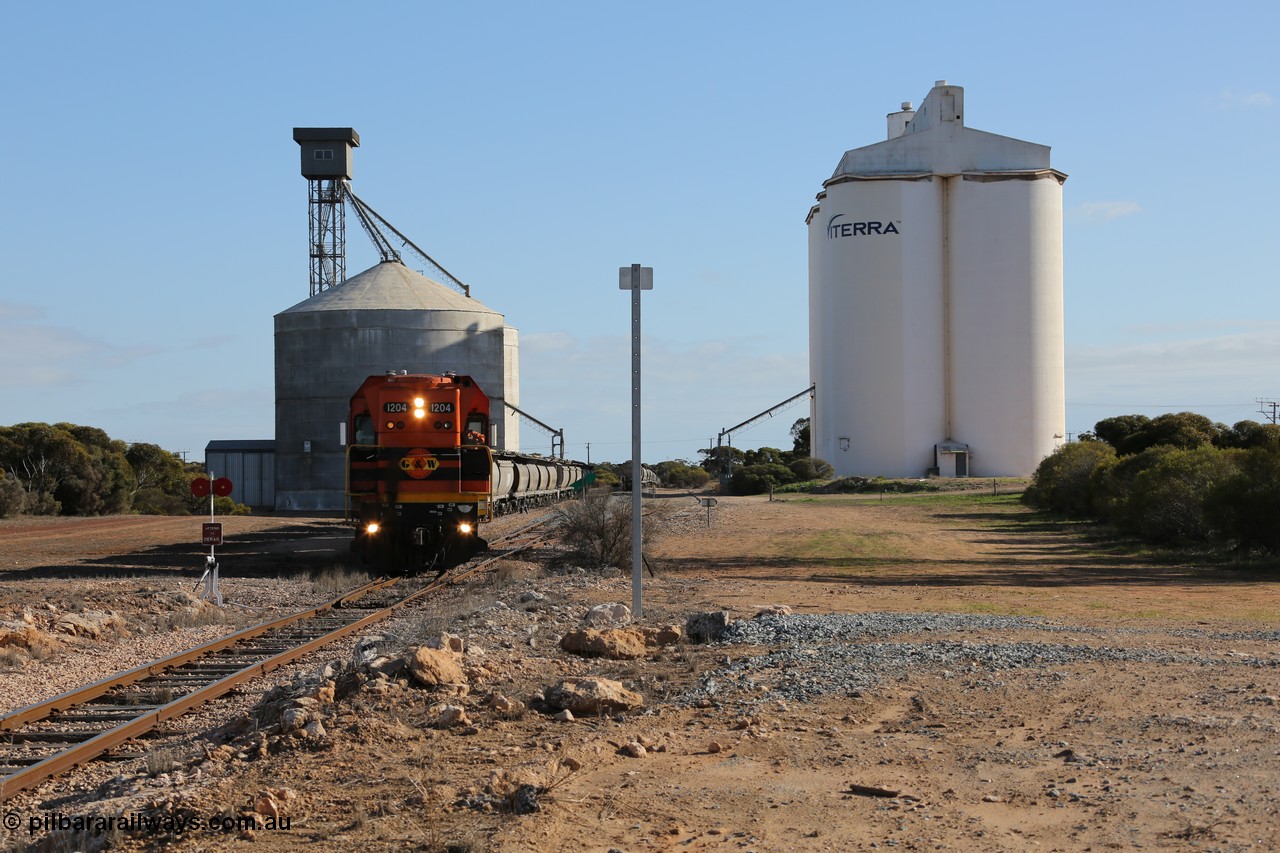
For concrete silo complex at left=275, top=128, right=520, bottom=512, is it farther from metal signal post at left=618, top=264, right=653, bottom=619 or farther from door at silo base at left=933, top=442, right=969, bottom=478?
metal signal post at left=618, top=264, right=653, bottom=619

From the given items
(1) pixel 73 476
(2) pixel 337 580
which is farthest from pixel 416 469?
(1) pixel 73 476

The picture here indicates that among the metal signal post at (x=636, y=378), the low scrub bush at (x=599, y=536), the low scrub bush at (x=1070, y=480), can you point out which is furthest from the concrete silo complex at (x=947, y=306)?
the metal signal post at (x=636, y=378)

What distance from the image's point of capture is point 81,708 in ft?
36.6

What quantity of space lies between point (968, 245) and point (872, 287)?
260 inches

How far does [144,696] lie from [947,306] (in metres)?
73.0

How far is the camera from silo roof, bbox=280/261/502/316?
63500 mm

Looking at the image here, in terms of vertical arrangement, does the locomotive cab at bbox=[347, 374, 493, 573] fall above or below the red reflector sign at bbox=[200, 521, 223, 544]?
above

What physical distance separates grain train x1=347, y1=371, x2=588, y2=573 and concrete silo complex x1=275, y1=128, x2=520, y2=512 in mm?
33930

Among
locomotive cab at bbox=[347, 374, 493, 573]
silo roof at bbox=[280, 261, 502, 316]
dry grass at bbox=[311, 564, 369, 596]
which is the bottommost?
dry grass at bbox=[311, 564, 369, 596]

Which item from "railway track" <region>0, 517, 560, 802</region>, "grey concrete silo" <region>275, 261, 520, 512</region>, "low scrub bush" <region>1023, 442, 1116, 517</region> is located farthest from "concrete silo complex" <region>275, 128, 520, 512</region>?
"railway track" <region>0, 517, 560, 802</region>

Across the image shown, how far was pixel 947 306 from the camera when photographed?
8000cm

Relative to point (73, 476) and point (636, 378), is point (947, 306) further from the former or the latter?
point (636, 378)

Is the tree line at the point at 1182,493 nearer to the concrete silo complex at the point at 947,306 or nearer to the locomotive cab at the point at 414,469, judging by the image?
the locomotive cab at the point at 414,469

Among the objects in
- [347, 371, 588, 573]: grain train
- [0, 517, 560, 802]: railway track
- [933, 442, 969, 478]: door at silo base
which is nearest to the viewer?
[0, 517, 560, 802]: railway track
